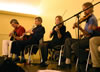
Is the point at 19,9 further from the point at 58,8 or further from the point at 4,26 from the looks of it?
the point at 58,8

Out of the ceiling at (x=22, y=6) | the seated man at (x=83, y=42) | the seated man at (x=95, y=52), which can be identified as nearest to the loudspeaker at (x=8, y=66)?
the seated man at (x=83, y=42)

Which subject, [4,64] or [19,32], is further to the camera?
[19,32]

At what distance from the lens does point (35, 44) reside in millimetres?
2975

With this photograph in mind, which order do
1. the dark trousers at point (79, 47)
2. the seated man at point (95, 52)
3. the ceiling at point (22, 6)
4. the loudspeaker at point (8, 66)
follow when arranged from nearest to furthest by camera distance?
the seated man at point (95, 52)
the dark trousers at point (79, 47)
the loudspeaker at point (8, 66)
the ceiling at point (22, 6)

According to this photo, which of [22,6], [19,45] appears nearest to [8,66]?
[19,45]

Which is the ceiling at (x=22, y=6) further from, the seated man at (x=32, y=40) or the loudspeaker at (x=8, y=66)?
the loudspeaker at (x=8, y=66)

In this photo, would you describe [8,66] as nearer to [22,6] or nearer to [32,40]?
[32,40]

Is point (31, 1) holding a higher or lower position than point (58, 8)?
higher

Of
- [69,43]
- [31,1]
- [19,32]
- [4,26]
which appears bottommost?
[69,43]

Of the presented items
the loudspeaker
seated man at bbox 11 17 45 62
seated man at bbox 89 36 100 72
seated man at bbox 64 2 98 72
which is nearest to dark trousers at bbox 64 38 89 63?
seated man at bbox 64 2 98 72

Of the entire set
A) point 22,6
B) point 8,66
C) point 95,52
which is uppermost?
point 22,6

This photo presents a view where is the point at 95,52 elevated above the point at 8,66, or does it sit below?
above

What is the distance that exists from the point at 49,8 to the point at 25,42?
78.7 inches

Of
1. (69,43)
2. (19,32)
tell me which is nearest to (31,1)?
(19,32)
